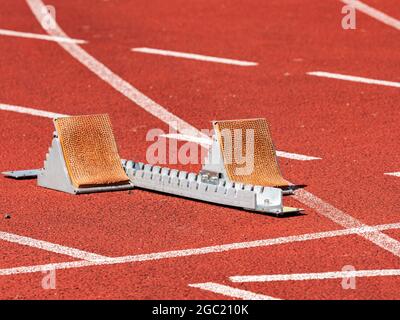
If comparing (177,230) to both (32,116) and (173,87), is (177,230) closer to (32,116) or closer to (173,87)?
(32,116)

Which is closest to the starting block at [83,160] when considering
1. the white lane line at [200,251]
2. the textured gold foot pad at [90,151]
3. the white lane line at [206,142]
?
the textured gold foot pad at [90,151]

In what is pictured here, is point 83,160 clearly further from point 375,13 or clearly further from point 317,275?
point 375,13

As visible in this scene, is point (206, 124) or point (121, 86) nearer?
point (206, 124)

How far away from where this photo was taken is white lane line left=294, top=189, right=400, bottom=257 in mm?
8570

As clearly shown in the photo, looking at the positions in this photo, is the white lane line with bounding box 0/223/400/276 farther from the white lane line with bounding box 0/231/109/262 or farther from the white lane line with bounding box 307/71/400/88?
the white lane line with bounding box 307/71/400/88

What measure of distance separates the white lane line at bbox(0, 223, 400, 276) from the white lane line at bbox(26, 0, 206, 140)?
354 centimetres

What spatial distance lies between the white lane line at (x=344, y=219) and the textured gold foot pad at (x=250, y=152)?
0.87ft

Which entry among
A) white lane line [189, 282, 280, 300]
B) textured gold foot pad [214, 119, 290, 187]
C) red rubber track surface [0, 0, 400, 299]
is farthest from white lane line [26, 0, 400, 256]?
white lane line [189, 282, 280, 300]

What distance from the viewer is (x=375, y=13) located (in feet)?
62.2

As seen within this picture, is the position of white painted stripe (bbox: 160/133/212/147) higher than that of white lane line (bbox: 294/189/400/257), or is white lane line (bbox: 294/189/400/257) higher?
white painted stripe (bbox: 160/133/212/147)

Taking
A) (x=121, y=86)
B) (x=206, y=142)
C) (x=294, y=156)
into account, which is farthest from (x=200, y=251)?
(x=121, y=86)

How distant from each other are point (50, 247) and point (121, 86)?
19.8ft

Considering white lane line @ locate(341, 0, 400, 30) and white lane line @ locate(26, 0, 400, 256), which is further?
white lane line @ locate(341, 0, 400, 30)
